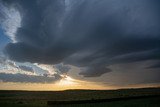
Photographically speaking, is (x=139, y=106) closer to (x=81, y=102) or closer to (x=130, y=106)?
(x=130, y=106)

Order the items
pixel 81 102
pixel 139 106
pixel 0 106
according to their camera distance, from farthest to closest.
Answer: pixel 81 102 < pixel 139 106 < pixel 0 106

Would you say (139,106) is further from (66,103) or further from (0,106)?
(0,106)

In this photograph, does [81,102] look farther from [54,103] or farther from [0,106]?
[0,106]

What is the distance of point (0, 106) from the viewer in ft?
135

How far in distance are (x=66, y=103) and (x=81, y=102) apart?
4109mm

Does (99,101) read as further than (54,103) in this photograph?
Yes

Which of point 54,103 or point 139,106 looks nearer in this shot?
point 139,106

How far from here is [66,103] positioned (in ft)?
189

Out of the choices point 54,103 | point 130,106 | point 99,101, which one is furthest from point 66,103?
point 130,106

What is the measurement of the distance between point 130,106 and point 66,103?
703 inches

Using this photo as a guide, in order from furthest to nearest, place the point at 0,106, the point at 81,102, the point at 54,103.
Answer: the point at 81,102
the point at 54,103
the point at 0,106

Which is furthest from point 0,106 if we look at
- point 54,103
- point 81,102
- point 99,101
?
point 99,101

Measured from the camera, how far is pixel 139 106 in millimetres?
45281

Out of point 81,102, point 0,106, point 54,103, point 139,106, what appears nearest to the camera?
point 0,106
